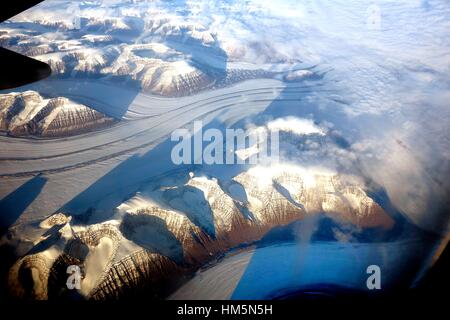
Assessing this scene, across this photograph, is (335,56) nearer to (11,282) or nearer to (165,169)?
(165,169)

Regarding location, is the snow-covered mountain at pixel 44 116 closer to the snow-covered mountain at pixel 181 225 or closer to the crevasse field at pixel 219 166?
the crevasse field at pixel 219 166

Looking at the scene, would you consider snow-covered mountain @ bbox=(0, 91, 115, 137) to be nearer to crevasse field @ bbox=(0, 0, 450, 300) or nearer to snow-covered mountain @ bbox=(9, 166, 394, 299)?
crevasse field @ bbox=(0, 0, 450, 300)

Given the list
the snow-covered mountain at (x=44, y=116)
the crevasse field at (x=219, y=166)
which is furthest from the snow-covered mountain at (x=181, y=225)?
the snow-covered mountain at (x=44, y=116)

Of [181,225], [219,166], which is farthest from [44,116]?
[181,225]

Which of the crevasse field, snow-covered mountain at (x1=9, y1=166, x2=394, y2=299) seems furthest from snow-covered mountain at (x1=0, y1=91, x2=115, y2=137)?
snow-covered mountain at (x1=9, y1=166, x2=394, y2=299)

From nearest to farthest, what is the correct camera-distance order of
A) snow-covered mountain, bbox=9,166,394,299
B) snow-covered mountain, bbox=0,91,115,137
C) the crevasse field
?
snow-covered mountain, bbox=9,166,394,299 < the crevasse field < snow-covered mountain, bbox=0,91,115,137

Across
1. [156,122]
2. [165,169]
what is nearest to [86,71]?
[156,122]

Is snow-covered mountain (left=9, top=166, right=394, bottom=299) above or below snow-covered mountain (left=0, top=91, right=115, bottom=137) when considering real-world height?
below

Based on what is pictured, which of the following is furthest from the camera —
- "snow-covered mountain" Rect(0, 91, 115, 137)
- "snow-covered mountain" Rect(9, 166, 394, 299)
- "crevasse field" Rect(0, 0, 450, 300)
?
"snow-covered mountain" Rect(0, 91, 115, 137)

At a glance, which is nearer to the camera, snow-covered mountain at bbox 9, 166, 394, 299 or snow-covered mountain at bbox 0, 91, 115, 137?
snow-covered mountain at bbox 9, 166, 394, 299

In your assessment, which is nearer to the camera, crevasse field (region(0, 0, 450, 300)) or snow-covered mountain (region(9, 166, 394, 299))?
snow-covered mountain (region(9, 166, 394, 299))

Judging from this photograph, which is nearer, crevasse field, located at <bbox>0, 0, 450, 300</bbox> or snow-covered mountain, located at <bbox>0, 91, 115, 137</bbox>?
crevasse field, located at <bbox>0, 0, 450, 300</bbox>
